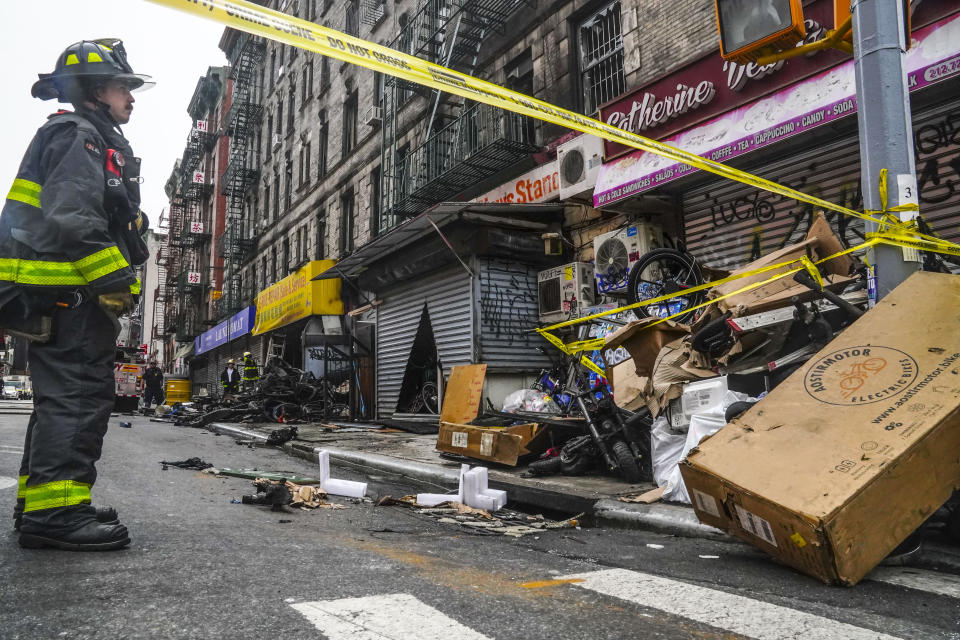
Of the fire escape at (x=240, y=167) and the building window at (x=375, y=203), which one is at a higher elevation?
the fire escape at (x=240, y=167)

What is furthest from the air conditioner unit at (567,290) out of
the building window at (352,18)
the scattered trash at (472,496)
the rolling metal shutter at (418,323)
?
the building window at (352,18)

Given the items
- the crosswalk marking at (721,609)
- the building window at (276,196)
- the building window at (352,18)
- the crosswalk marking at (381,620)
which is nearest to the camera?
the crosswalk marking at (381,620)

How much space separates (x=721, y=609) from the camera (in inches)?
87.8

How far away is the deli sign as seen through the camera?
7000mm

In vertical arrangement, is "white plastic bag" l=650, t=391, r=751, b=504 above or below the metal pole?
below

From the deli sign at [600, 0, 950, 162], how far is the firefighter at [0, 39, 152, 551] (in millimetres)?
7057

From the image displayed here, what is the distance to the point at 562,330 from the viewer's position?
11.4m

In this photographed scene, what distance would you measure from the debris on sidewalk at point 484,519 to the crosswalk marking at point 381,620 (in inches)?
70.6

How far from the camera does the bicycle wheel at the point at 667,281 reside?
7.66 m

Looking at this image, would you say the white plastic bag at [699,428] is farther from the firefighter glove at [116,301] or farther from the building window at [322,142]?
the building window at [322,142]

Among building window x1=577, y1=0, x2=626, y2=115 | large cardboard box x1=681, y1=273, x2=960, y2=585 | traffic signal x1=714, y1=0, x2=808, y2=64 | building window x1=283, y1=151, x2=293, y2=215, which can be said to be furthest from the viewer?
building window x1=283, y1=151, x2=293, y2=215

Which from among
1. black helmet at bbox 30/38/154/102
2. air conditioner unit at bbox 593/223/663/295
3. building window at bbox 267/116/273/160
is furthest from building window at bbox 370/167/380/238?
black helmet at bbox 30/38/154/102

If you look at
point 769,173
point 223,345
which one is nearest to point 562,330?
point 769,173

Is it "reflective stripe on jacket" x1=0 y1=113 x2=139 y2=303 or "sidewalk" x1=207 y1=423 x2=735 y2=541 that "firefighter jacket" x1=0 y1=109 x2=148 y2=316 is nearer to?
"reflective stripe on jacket" x1=0 y1=113 x2=139 y2=303
